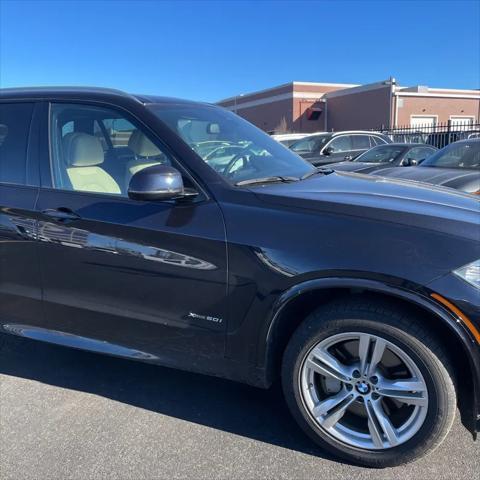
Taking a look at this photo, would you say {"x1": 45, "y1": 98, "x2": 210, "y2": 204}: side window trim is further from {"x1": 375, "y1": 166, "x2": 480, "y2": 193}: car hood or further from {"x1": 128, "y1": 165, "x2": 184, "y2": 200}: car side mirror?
{"x1": 375, "y1": 166, "x2": 480, "y2": 193}: car hood

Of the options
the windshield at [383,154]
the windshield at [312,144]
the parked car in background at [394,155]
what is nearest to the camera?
the parked car in background at [394,155]

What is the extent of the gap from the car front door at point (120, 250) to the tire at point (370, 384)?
0.48 meters

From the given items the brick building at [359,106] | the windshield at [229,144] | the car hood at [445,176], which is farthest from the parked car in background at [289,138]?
the brick building at [359,106]

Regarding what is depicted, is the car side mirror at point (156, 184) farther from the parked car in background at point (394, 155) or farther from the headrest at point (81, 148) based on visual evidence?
the parked car in background at point (394, 155)

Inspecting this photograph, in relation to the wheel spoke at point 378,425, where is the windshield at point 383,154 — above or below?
above

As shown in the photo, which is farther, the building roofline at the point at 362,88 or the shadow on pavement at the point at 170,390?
the building roofline at the point at 362,88

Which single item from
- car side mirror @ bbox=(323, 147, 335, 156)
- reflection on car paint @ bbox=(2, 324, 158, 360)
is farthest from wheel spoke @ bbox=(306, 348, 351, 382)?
car side mirror @ bbox=(323, 147, 335, 156)

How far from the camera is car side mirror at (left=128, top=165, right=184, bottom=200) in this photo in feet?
7.97

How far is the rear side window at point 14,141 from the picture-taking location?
307 centimetres

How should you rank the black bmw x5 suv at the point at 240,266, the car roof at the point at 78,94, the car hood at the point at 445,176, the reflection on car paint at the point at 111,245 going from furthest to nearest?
the car hood at the point at 445,176 → the car roof at the point at 78,94 → the reflection on car paint at the point at 111,245 → the black bmw x5 suv at the point at 240,266

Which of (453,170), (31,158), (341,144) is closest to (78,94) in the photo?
(31,158)

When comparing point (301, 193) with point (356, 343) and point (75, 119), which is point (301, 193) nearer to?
point (356, 343)

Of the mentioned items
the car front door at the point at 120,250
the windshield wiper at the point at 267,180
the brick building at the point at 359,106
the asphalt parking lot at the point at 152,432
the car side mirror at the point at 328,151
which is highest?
the brick building at the point at 359,106

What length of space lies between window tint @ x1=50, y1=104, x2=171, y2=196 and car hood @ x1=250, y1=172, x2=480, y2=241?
88cm
